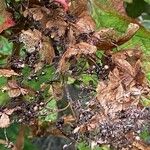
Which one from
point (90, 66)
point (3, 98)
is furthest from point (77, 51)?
point (3, 98)

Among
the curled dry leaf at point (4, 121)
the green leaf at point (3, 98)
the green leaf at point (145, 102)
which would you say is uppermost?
the green leaf at point (145, 102)

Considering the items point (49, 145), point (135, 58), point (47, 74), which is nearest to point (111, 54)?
point (135, 58)

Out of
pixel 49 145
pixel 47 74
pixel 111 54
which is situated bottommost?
pixel 49 145

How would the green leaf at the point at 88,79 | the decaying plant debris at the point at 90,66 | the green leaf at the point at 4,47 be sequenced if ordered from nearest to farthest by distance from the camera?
1. the decaying plant debris at the point at 90,66
2. the green leaf at the point at 88,79
3. the green leaf at the point at 4,47

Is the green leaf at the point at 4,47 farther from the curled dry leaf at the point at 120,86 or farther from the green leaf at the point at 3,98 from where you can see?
the curled dry leaf at the point at 120,86

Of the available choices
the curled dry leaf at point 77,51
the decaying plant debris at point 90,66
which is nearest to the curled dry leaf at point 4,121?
the decaying plant debris at point 90,66

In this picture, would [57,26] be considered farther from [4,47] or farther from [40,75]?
[4,47]

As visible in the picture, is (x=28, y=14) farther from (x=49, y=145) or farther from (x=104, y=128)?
(x=49, y=145)
